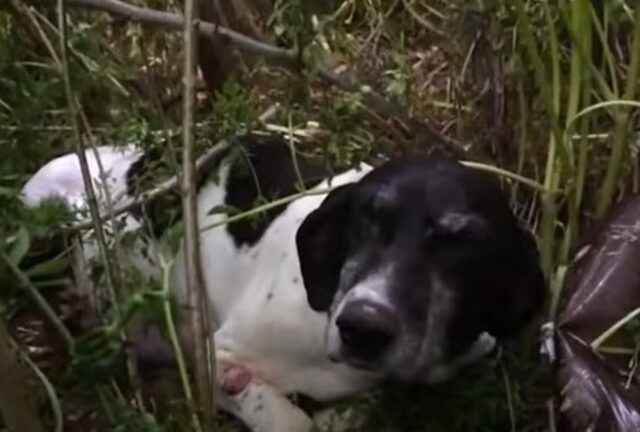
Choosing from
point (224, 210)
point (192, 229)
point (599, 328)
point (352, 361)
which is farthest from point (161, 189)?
point (599, 328)

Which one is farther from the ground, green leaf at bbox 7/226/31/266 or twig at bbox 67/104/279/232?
green leaf at bbox 7/226/31/266

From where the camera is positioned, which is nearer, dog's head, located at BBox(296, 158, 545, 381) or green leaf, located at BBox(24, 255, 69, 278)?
dog's head, located at BBox(296, 158, 545, 381)

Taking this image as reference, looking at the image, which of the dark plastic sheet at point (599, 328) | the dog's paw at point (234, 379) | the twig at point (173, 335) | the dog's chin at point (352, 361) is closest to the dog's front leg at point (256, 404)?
the dog's paw at point (234, 379)

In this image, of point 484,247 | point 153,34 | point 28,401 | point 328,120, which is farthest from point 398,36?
point 28,401

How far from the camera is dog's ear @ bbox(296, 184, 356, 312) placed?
6.85 ft

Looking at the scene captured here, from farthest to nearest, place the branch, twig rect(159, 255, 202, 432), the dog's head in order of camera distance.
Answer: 1. the branch
2. the dog's head
3. twig rect(159, 255, 202, 432)

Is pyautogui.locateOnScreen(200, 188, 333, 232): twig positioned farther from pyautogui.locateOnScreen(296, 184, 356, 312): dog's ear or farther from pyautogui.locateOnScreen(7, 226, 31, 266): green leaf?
pyautogui.locateOnScreen(7, 226, 31, 266): green leaf

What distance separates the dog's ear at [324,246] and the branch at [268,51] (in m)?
0.20

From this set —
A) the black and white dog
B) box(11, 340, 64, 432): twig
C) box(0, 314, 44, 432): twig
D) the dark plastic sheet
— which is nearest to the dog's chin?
the black and white dog

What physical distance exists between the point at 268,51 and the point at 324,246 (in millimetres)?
274

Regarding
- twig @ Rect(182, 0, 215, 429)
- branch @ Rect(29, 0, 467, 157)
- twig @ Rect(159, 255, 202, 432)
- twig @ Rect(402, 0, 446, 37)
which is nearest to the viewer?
twig @ Rect(182, 0, 215, 429)

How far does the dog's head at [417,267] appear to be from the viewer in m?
1.96

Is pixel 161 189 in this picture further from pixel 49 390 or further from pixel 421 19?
pixel 421 19

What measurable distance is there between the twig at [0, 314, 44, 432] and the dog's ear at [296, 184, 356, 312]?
0.50 meters
